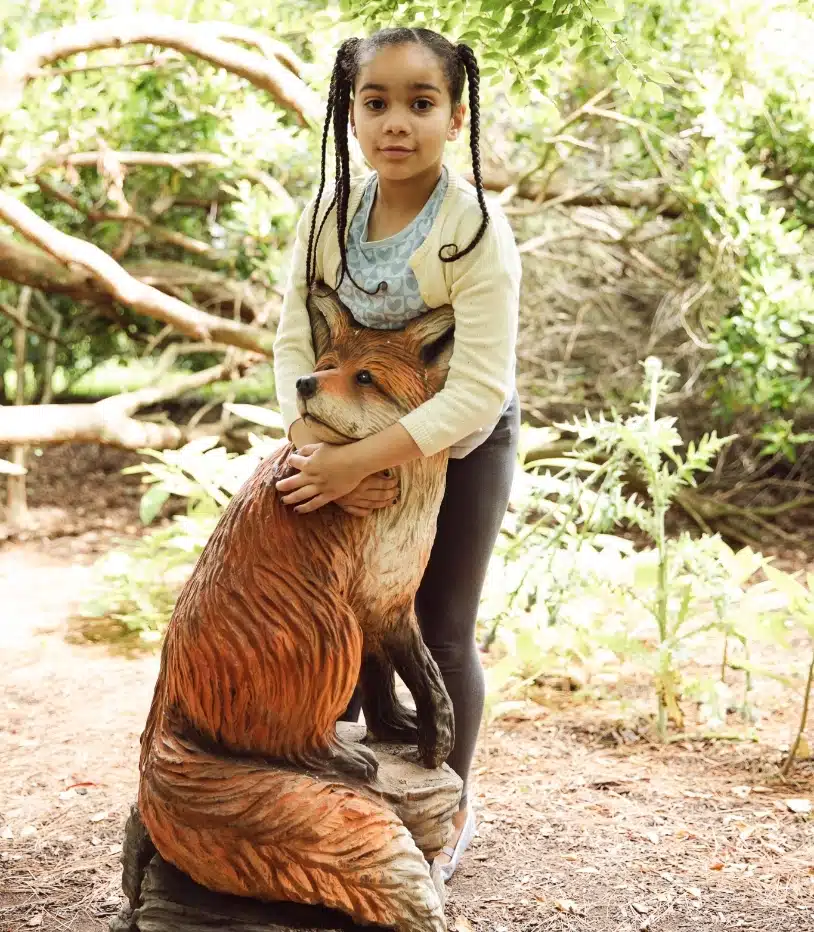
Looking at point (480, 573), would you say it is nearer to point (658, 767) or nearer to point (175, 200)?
point (658, 767)

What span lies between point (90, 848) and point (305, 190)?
3971 millimetres

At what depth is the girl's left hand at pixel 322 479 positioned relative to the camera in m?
1.96

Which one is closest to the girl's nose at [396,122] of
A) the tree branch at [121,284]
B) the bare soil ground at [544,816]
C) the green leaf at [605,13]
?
the green leaf at [605,13]

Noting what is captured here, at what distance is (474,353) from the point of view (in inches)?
79.7

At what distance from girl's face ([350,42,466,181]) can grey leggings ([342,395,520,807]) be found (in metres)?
0.66

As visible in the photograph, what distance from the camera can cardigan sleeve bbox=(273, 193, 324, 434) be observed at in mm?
2195

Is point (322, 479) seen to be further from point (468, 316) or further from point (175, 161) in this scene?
point (175, 161)

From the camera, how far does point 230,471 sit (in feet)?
14.5

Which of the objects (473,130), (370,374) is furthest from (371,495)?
(473,130)

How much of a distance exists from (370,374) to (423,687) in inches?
26.4

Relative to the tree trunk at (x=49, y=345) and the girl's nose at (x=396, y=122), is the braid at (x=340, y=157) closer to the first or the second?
the girl's nose at (x=396, y=122)

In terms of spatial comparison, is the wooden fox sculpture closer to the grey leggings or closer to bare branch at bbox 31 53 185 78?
the grey leggings

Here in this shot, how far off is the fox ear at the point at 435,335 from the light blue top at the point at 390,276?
4 cm

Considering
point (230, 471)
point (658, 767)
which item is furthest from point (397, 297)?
point (230, 471)
